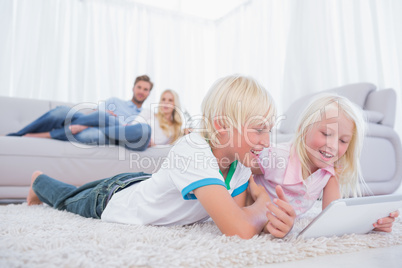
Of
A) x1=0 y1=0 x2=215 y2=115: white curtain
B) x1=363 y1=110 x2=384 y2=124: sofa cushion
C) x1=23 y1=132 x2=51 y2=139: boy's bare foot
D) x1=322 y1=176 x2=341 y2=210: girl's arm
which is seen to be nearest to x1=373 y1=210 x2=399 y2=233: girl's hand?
x1=322 y1=176 x2=341 y2=210: girl's arm

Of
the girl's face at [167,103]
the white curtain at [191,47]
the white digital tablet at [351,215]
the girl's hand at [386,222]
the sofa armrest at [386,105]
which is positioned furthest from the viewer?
the girl's face at [167,103]

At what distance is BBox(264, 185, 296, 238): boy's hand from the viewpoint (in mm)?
717

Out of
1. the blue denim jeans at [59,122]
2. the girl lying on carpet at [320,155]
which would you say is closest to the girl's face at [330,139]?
the girl lying on carpet at [320,155]

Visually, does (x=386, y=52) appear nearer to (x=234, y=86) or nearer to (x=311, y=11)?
(x=311, y=11)

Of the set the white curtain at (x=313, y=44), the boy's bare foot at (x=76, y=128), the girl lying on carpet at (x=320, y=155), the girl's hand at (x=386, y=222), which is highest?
the white curtain at (x=313, y=44)

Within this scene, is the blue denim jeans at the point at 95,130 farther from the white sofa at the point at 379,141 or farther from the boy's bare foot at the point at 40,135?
the white sofa at the point at 379,141

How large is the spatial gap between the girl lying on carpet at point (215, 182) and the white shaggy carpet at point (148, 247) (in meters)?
0.05

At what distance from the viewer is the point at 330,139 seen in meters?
1.01

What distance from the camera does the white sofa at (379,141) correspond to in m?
1.88

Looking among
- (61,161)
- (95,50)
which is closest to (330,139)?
(61,161)

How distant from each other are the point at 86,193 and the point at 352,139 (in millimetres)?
948

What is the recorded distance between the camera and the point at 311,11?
302cm

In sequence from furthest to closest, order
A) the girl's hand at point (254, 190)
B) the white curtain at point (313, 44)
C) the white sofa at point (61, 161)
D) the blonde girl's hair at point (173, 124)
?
the blonde girl's hair at point (173, 124) → the white curtain at point (313, 44) → the white sofa at point (61, 161) → the girl's hand at point (254, 190)

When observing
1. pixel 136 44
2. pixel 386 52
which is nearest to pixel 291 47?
pixel 386 52
